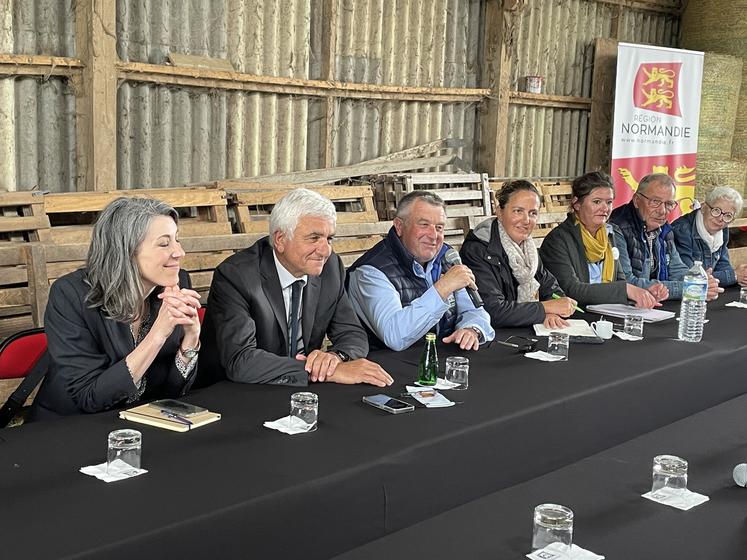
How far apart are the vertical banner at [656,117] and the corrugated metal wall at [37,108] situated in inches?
198

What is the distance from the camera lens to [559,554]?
169 centimetres

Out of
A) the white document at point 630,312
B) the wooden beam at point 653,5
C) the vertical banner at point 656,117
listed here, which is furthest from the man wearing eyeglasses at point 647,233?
the wooden beam at point 653,5

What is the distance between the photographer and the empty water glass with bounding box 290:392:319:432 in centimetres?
243

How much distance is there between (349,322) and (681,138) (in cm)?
654

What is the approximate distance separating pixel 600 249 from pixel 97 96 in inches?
116

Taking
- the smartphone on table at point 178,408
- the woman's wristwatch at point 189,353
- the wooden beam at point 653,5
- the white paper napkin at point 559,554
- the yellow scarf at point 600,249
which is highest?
the wooden beam at point 653,5

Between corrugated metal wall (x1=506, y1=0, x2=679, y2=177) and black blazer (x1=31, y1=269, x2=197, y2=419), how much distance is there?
19.7 feet

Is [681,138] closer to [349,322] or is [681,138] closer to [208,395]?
[349,322]

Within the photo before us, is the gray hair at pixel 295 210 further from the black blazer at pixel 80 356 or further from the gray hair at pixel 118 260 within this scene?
the black blazer at pixel 80 356

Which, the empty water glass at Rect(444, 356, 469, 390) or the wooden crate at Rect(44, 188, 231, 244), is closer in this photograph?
the empty water glass at Rect(444, 356, 469, 390)

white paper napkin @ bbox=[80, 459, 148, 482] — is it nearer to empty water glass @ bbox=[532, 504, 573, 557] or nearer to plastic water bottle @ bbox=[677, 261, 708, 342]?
empty water glass @ bbox=[532, 504, 573, 557]

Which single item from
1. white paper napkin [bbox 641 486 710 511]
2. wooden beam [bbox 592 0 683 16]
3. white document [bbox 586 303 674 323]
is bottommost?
white document [bbox 586 303 674 323]

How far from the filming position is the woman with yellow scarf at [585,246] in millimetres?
4605

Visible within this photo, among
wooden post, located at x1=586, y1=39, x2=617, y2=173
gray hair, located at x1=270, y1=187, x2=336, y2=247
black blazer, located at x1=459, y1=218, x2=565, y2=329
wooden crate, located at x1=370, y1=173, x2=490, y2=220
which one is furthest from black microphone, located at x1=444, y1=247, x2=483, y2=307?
wooden post, located at x1=586, y1=39, x2=617, y2=173
